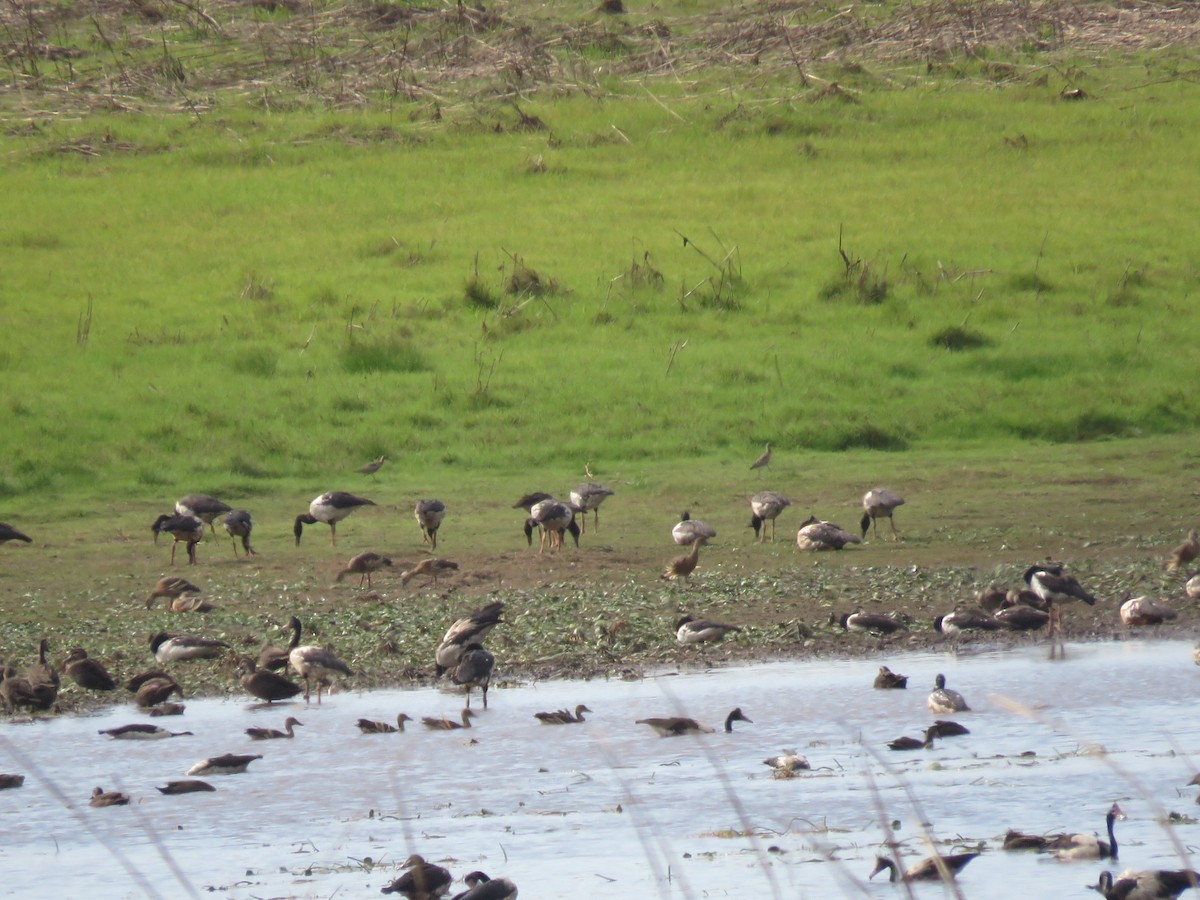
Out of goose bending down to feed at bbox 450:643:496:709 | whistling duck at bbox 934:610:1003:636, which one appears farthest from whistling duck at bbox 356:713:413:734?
whistling duck at bbox 934:610:1003:636

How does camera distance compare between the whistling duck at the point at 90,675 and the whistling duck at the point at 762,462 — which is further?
the whistling duck at the point at 762,462

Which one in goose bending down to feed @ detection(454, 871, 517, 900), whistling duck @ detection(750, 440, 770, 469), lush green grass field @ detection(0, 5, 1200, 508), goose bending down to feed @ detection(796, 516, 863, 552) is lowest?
goose bending down to feed @ detection(454, 871, 517, 900)

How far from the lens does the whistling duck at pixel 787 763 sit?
27.9 feet

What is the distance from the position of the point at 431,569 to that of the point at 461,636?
9.56ft

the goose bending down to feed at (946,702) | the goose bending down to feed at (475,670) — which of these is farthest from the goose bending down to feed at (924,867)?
the goose bending down to feed at (475,670)

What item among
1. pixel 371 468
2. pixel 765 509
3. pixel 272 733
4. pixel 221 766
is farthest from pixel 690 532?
pixel 221 766

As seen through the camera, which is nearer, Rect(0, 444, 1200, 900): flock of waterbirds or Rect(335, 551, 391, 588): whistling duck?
Rect(0, 444, 1200, 900): flock of waterbirds

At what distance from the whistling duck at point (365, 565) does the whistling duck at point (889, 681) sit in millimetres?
4659

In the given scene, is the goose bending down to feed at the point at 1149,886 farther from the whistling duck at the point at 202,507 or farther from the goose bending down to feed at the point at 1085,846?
the whistling duck at the point at 202,507

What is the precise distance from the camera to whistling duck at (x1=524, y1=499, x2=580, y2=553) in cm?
1416

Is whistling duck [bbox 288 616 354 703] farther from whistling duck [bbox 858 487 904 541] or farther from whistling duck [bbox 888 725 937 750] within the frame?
whistling duck [bbox 858 487 904 541]

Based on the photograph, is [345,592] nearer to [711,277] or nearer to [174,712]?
[174,712]

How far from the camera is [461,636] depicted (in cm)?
1045

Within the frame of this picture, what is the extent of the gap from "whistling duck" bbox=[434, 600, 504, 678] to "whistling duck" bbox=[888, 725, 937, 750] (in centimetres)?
272
